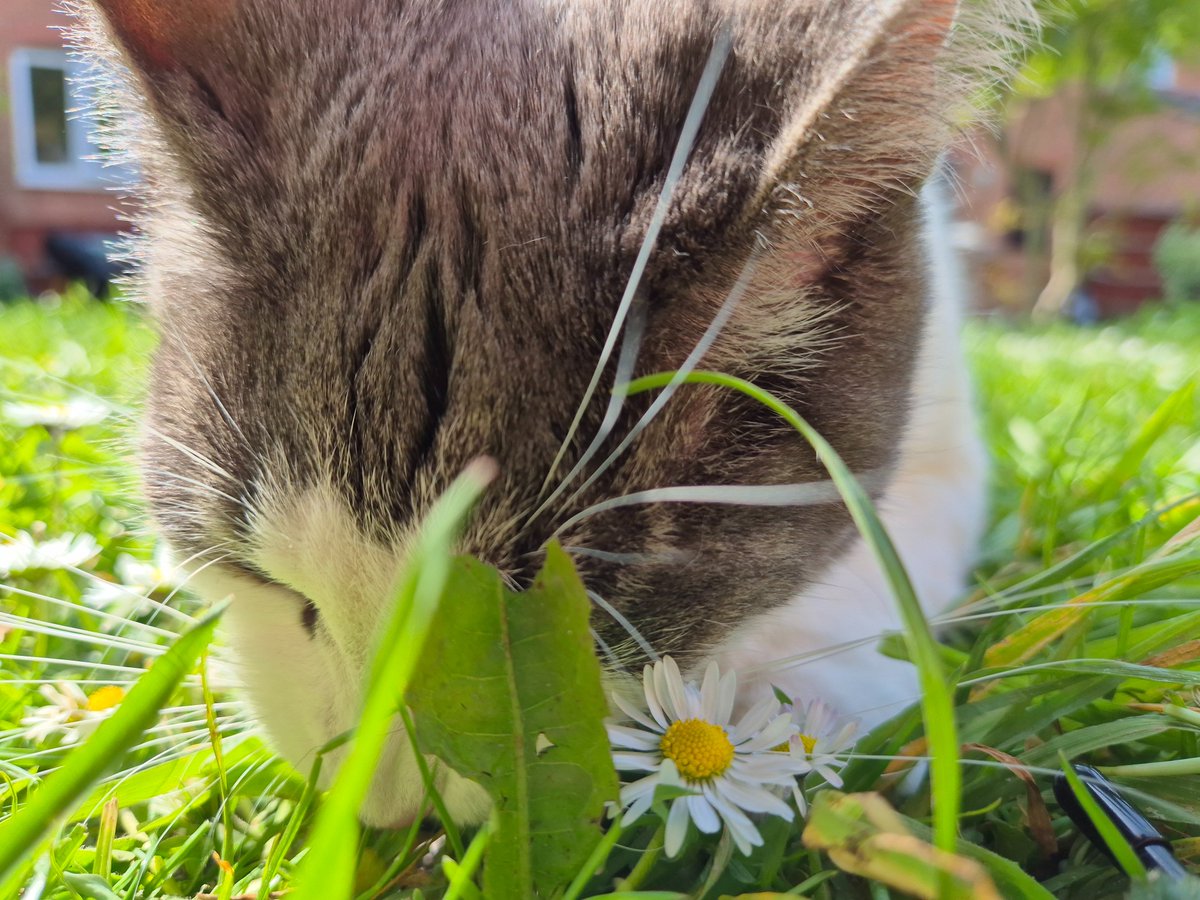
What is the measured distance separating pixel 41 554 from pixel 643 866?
2.58ft

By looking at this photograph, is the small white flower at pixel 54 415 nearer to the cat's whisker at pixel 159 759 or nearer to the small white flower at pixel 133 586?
the small white flower at pixel 133 586

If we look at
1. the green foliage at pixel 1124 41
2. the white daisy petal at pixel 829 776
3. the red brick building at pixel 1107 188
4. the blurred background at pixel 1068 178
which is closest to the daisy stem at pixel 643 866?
the white daisy petal at pixel 829 776

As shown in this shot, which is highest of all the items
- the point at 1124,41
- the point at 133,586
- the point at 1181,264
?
the point at 1124,41

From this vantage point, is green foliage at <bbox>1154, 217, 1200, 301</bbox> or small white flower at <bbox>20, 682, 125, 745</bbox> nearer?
small white flower at <bbox>20, 682, 125, 745</bbox>

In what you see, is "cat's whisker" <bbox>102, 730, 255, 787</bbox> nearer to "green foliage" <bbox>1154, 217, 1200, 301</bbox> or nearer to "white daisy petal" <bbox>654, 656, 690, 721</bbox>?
"white daisy petal" <bbox>654, 656, 690, 721</bbox>

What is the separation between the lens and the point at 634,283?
0.59 meters

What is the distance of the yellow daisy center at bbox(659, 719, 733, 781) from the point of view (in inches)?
20.6

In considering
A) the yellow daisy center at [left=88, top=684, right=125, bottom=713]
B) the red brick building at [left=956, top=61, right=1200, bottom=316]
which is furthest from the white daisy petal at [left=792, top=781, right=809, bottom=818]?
the red brick building at [left=956, top=61, right=1200, bottom=316]

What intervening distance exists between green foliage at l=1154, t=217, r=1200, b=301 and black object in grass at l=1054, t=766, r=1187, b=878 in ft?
36.7

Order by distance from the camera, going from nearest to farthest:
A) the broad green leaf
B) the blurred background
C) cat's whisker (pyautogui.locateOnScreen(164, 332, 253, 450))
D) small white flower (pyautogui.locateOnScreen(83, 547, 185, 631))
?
the broad green leaf → cat's whisker (pyautogui.locateOnScreen(164, 332, 253, 450)) → small white flower (pyautogui.locateOnScreen(83, 547, 185, 631)) → the blurred background

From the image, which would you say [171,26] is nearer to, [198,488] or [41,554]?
[198,488]

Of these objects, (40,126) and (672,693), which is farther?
(40,126)

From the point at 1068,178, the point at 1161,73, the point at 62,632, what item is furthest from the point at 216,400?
the point at 1161,73

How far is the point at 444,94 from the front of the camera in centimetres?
76
